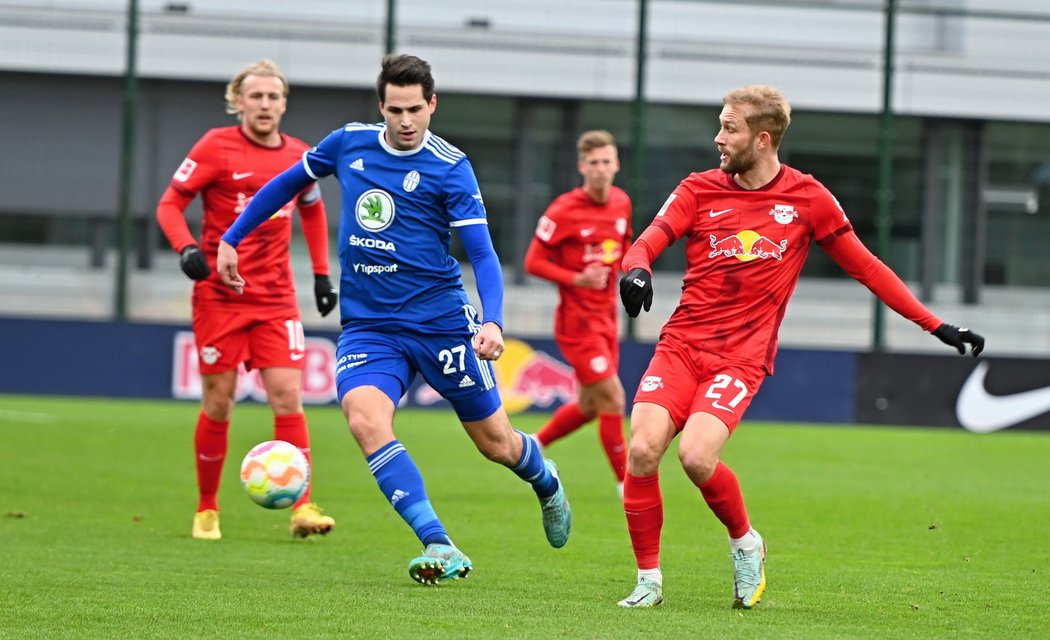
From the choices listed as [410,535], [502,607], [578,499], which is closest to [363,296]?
[502,607]

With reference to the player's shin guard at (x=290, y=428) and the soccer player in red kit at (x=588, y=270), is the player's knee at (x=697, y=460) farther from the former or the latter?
the soccer player in red kit at (x=588, y=270)

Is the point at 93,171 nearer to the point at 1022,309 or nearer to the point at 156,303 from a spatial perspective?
the point at 156,303

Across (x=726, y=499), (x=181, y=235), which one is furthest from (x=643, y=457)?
(x=181, y=235)

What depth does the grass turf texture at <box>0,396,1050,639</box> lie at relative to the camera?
545 cm

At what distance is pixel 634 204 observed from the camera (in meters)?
17.6

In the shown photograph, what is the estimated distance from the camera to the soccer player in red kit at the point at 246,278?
26.8 ft

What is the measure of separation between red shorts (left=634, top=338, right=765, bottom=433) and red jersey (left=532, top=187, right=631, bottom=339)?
4450mm

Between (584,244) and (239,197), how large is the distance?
3.04m

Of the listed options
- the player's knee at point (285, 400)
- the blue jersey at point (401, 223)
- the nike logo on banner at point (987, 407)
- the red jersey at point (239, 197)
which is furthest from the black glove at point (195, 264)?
the nike logo on banner at point (987, 407)

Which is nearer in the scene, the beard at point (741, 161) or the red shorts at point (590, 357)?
the beard at point (741, 161)

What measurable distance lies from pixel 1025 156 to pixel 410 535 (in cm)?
1229

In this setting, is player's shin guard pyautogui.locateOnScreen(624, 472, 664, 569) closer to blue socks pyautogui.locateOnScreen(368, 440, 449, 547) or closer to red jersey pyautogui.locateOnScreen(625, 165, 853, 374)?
red jersey pyautogui.locateOnScreen(625, 165, 853, 374)

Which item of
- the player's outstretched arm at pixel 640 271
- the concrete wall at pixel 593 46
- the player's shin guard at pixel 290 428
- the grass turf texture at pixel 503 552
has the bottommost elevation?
the grass turf texture at pixel 503 552

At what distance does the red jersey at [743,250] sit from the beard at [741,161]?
0.09 m
